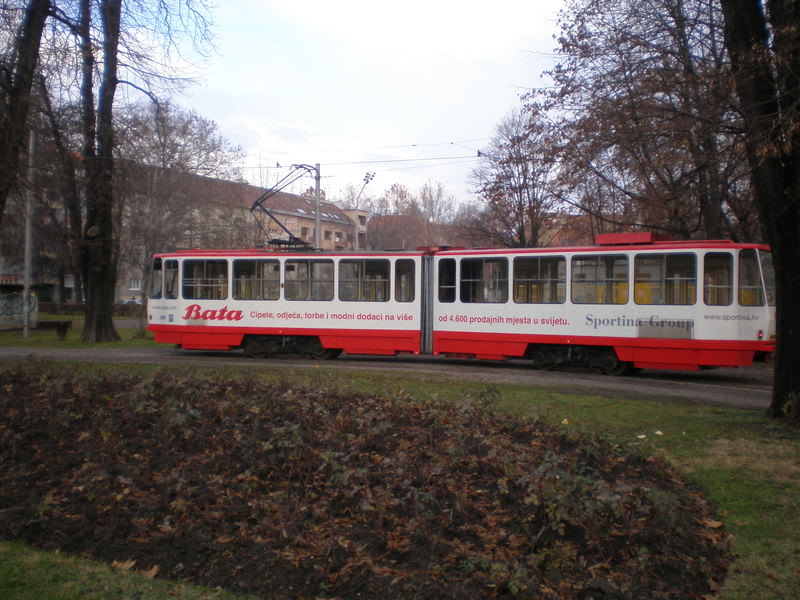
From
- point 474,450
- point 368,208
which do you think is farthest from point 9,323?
point 474,450

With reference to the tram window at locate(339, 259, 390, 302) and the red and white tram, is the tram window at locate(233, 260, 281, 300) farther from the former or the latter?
the tram window at locate(339, 259, 390, 302)

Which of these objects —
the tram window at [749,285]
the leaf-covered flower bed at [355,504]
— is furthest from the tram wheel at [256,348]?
the leaf-covered flower bed at [355,504]

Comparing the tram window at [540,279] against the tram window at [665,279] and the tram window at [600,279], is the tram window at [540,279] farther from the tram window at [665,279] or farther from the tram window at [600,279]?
the tram window at [665,279]

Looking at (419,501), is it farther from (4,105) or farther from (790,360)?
(4,105)

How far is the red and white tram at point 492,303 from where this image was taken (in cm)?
1641

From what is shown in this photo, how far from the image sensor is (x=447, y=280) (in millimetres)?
19531

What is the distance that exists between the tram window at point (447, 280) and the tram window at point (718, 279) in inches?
247

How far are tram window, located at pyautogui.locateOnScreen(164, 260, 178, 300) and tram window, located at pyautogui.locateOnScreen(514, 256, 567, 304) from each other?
412 inches

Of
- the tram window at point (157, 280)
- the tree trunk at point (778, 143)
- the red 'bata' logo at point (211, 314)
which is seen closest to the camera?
the tree trunk at point (778, 143)

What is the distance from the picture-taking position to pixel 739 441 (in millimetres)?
8594

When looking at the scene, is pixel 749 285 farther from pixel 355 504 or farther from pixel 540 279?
pixel 355 504

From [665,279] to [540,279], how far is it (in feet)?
9.92

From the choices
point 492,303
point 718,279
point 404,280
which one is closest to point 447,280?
point 404,280

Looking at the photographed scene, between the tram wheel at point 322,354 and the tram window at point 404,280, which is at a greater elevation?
the tram window at point 404,280
